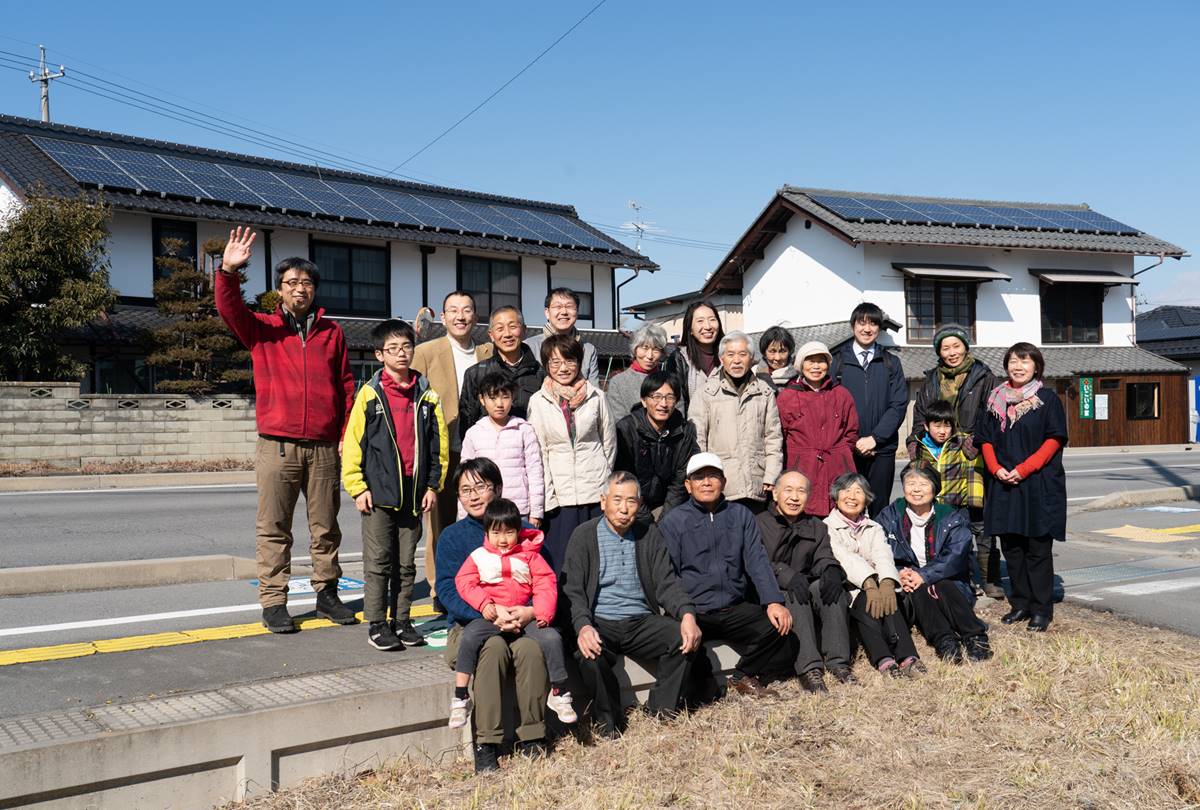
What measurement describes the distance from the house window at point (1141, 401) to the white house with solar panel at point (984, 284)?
0.14 feet

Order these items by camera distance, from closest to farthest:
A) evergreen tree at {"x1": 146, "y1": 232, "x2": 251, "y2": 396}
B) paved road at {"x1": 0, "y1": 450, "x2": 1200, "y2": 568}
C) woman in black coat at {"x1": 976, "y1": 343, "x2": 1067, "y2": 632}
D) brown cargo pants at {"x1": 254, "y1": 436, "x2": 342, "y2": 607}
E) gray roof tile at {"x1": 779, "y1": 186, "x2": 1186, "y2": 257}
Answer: brown cargo pants at {"x1": 254, "y1": 436, "x2": 342, "y2": 607}
woman in black coat at {"x1": 976, "y1": 343, "x2": 1067, "y2": 632}
paved road at {"x1": 0, "y1": 450, "x2": 1200, "y2": 568}
evergreen tree at {"x1": 146, "y1": 232, "x2": 251, "y2": 396}
gray roof tile at {"x1": 779, "y1": 186, "x2": 1186, "y2": 257}

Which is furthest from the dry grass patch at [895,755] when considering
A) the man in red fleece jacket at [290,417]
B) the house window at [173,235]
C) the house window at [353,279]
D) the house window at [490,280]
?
the house window at [490,280]

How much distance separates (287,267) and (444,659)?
2376 mm

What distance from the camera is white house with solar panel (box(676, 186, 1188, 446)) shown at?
93.7 feet

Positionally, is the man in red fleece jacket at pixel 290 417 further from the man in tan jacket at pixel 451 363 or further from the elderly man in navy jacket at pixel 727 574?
the elderly man in navy jacket at pixel 727 574

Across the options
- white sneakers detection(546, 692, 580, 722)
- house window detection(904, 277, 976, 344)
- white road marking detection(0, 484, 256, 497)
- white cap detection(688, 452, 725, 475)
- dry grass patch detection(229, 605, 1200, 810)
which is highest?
house window detection(904, 277, 976, 344)

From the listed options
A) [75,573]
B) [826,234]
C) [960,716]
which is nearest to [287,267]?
[75,573]

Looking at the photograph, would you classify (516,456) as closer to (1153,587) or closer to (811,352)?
(811,352)

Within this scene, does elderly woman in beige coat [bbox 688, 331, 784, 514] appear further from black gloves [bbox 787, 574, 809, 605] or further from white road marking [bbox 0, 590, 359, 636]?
white road marking [bbox 0, 590, 359, 636]

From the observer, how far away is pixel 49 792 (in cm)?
351

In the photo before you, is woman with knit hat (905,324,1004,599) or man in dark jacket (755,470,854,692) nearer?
man in dark jacket (755,470,854,692)

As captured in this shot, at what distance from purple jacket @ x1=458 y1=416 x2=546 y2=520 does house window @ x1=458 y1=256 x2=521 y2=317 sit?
20.7m

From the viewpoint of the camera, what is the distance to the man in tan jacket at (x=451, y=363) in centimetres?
611

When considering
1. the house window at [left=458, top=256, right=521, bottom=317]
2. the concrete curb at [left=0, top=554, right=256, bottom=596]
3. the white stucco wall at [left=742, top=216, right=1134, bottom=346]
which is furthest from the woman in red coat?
the white stucco wall at [left=742, top=216, right=1134, bottom=346]
